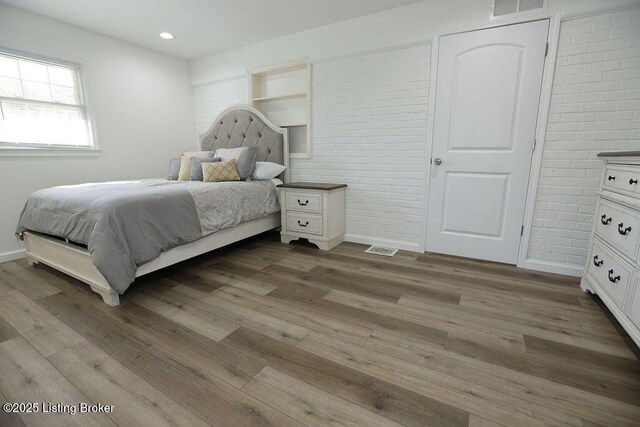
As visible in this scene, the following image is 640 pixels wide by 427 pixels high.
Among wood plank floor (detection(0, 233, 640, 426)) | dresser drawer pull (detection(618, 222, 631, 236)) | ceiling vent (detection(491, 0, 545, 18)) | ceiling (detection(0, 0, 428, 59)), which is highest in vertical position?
ceiling (detection(0, 0, 428, 59))

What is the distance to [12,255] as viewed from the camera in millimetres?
2750

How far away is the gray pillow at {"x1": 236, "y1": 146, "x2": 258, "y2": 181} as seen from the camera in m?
3.13

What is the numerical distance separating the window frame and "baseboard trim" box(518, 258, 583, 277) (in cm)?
447

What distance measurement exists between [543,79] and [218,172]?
2.89 m

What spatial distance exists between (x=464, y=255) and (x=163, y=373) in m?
2.52

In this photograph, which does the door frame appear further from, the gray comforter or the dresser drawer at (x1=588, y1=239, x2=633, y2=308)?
the gray comforter

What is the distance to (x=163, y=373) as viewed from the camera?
1308 millimetres

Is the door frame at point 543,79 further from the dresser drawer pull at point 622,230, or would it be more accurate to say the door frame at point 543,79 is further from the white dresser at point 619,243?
the dresser drawer pull at point 622,230

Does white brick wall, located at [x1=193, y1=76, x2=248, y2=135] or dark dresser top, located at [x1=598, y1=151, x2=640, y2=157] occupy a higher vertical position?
white brick wall, located at [x1=193, y1=76, x2=248, y2=135]

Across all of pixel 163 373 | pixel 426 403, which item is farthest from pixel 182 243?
pixel 426 403

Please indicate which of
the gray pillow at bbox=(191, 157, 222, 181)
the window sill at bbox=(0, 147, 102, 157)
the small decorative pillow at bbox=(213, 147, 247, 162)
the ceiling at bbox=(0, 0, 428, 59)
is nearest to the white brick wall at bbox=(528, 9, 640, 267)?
the ceiling at bbox=(0, 0, 428, 59)

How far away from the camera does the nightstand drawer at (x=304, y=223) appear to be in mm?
2973

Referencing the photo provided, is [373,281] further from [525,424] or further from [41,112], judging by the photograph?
[41,112]

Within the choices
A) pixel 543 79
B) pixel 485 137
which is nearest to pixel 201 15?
pixel 485 137
